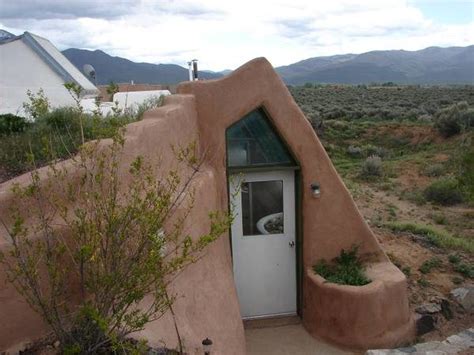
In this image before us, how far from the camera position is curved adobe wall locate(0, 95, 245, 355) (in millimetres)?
4117

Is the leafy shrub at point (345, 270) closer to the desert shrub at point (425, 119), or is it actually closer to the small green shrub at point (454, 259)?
the small green shrub at point (454, 259)

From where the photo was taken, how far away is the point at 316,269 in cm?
804

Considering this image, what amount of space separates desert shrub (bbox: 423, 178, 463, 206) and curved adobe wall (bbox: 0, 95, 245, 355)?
11.3 metres

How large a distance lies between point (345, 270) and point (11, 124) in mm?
6444

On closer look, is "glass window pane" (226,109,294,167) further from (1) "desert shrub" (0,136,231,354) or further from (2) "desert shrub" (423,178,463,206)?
(2) "desert shrub" (423,178,463,206)

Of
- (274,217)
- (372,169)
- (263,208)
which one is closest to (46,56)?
(263,208)

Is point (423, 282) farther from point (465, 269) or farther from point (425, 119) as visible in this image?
point (425, 119)

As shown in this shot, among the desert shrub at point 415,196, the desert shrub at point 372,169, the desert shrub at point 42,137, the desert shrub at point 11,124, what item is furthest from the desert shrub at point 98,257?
the desert shrub at point 372,169

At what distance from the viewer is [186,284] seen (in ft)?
18.5

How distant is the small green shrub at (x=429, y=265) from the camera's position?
952cm

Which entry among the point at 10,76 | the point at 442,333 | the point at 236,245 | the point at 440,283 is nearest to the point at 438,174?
the point at 440,283

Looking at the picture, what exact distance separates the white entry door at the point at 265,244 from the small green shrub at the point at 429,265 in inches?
112

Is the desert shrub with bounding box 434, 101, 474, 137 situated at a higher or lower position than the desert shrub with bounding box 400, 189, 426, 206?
higher

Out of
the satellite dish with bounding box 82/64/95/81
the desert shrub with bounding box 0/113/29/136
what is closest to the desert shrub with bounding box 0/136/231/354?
the desert shrub with bounding box 0/113/29/136
